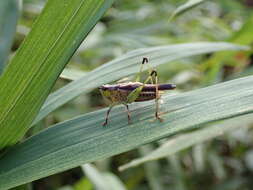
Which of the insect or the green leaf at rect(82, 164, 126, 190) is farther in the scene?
the green leaf at rect(82, 164, 126, 190)

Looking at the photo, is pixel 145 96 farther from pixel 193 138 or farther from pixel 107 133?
pixel 193 138

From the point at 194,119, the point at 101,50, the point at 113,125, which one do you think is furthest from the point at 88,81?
the point at 101,50

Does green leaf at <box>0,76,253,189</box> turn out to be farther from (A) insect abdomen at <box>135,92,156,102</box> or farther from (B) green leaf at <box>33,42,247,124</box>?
(A) insect abdomen at <box>135,92,156,102</box>

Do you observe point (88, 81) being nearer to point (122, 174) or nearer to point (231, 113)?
point (231, 113)

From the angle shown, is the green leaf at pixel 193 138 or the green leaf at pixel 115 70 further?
the green leaf at pixel 193 138

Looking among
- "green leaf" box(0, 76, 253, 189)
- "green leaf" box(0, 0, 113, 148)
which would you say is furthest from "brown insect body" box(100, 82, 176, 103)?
"green leaf" box(0, 0, 113, 148)

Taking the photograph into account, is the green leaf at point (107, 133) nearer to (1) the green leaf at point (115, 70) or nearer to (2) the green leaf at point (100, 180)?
(1) the green leaf at point (115, 70)

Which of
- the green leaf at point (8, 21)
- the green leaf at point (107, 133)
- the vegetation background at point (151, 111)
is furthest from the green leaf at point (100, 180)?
Result: the green leaf at point (107, 133)
